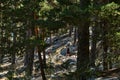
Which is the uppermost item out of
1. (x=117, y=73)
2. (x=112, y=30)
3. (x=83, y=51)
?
(x=112, y=30)

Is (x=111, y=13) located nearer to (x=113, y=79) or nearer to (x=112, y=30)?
(x=112, y=30)

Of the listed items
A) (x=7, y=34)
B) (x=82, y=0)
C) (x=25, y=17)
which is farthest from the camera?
(x=7, y=34)

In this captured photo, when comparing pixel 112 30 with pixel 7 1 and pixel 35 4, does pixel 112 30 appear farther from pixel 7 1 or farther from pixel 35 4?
pixel 7 1

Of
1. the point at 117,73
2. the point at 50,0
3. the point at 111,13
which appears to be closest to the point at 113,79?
the point at 117,73

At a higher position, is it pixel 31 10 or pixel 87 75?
pixel 31 10

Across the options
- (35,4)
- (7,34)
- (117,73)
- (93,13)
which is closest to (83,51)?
(117,73)

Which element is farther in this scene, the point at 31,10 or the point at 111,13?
the point at 31,10

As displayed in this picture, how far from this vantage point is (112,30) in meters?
14.9

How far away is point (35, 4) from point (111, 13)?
307 inches

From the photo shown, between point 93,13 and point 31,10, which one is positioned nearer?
point 93,13

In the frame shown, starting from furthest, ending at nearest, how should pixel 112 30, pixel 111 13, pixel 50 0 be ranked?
pixel 50 0 → pixel 112 30 → pixel 111 13

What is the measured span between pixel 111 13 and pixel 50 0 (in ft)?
48.2

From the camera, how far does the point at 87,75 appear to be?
552 inches

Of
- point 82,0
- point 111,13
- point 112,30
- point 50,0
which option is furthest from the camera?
point 50,0
